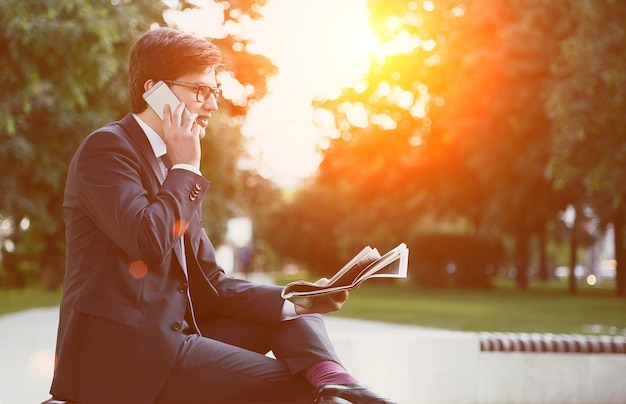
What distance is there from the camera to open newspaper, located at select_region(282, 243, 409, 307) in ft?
10.2

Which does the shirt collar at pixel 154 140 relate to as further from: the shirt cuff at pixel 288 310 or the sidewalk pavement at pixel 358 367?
the sidewalk pavement at pixel 358 367

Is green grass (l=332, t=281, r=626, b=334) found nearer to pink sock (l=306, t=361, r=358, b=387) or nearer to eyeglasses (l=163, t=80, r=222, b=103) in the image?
pink sock (l=306, t=361, r=358, b=387)

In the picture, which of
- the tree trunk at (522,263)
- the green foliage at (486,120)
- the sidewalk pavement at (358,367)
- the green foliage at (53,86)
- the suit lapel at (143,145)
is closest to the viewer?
the suit lapel at (143,145)

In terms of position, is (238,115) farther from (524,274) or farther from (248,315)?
(248,315)

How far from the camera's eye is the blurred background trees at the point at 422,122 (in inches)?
462

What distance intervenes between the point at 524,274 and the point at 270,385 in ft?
128

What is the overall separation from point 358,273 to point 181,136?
2.48 ft

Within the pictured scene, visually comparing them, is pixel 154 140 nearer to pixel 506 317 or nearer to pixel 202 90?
pixel 202 90

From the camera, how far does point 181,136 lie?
3.24 meters

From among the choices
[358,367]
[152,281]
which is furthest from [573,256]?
[152,281]

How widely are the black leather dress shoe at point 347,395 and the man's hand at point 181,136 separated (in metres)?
0.86

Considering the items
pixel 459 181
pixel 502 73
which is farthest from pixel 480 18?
pixel 459 181

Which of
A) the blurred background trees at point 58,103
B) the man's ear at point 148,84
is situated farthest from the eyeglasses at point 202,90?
the blurred background trees at point 58,103

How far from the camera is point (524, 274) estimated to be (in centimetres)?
4088
